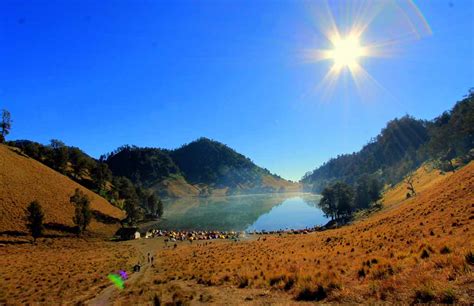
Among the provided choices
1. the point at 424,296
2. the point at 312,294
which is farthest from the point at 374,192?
the point at 424,296

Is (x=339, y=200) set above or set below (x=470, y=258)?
above

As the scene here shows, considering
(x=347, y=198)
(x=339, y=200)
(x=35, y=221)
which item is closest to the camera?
(x=35, y=221)

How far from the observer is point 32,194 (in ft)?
273

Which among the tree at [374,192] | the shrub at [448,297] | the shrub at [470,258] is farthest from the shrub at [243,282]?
the tree at [374,192]

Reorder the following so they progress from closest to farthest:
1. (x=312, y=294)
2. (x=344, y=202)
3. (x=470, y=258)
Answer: (x=470, y=258) < (x=312, y=294) < (x=344, y=202)

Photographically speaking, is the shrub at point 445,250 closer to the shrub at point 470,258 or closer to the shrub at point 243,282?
the shrub at point 470,258

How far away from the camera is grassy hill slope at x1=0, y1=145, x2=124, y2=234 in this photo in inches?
2828

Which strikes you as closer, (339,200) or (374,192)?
(339,200)

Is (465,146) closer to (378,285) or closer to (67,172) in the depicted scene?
(378,285)

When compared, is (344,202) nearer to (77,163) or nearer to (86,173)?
(77,163)

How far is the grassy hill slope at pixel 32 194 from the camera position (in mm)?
71831

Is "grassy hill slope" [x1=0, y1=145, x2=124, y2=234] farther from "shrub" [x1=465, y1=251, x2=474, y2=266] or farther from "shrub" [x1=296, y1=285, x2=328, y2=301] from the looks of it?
"shrub" [x1=465, y1=251, x2=474, y2=266]

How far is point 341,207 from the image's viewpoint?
93.1m

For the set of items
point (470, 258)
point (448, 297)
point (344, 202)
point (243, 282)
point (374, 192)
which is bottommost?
point (243, 282)
